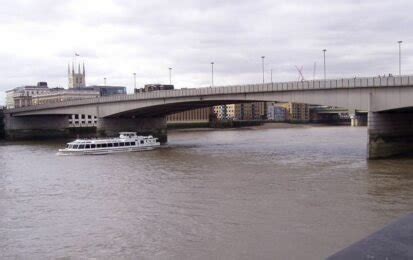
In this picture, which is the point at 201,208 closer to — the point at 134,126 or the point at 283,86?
the point at 283,86

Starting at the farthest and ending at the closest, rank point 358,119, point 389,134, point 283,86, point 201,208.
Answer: point 358,119 < point 283,86 < point 389,134 < point 201,208

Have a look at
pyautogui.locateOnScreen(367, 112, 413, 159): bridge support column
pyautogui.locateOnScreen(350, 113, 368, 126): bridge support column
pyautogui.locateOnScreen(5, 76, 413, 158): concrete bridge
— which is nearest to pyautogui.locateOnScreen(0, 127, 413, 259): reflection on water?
pyautogui.locateOnScreen(367, 112, 413, 159): bridge support column

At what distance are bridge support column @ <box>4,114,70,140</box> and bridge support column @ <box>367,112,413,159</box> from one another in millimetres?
60400

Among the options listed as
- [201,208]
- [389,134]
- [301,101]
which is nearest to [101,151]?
[301,101]

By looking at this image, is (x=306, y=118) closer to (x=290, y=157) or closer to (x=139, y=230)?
(x=290, y=157)

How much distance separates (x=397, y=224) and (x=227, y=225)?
10.4m

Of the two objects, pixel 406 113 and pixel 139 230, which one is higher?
pixel 406 113

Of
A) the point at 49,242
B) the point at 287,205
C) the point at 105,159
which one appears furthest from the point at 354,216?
the point at 105,159

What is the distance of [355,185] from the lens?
955 inches

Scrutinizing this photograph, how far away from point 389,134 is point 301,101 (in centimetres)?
742

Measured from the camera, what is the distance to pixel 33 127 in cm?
8400

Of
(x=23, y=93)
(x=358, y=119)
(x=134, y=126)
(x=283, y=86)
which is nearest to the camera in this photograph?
(x=283, y=86)

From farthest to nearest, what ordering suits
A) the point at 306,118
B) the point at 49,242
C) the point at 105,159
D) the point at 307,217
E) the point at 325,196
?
the point at 306,118 → the point at 105,159 → the point at 325,196 → the point at 307,217 → the point at 49,242

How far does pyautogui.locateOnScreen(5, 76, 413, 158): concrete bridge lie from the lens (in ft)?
115
